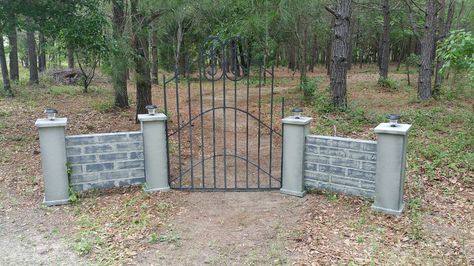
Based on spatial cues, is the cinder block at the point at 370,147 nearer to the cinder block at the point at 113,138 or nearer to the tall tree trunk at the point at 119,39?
the cinder block at the point at 113,138

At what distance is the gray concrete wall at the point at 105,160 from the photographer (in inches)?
171

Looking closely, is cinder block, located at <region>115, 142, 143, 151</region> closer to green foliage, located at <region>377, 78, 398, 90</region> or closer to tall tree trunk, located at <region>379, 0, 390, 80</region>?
tall tree trunk, located at <region>379, 0, 390, 80</region>

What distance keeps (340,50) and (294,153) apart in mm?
4041

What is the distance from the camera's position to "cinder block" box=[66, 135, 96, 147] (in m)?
4.27

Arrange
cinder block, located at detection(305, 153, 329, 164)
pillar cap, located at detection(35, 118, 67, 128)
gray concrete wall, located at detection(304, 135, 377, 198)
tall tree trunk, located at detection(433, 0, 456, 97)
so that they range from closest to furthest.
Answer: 1. pillar cap, located at detection(35, 118, 67, 128)
2. gray concrete wall, located at detection(304, 135, 377, 198)
3. cinder block, located at detection(305, 153, 329, 164)
4. tall tree trunk, located at detection(433, 0, 456, 97)

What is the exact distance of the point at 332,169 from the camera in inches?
172

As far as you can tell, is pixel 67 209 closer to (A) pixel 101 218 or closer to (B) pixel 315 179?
(A) pixel 101 218

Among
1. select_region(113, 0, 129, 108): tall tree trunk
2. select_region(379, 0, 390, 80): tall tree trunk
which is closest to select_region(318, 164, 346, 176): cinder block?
select_region(113, 0, 129, 108): tall tree trunk

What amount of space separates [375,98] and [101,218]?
897 cm

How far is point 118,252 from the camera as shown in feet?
11.0

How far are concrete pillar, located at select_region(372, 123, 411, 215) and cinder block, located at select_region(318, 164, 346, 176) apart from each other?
0.39 m

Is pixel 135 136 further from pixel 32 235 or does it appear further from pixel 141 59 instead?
pixel 141 59

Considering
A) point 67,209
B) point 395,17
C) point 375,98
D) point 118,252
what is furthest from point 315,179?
point 395,17

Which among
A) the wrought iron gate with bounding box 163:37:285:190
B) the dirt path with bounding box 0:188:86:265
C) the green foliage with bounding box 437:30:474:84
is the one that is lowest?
the dirt path with bounding box 0:188:86:265
